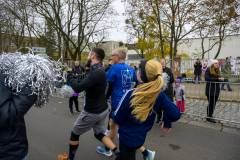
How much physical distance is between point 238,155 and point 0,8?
19.7 m

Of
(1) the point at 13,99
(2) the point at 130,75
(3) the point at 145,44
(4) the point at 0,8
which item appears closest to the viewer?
(1) the point at 13,99

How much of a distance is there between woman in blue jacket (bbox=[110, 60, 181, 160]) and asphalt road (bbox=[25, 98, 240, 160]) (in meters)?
1.49

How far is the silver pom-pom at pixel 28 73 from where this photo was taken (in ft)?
4.72

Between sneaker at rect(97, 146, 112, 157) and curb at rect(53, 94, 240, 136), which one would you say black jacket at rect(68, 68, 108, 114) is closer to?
sneaker at rect(97, 146, 112, 157)

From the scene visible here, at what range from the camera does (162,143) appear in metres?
3.76

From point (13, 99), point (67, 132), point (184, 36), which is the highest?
point (184, 36)

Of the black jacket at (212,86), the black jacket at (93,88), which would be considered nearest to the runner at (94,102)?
the black jacket at (93,88)

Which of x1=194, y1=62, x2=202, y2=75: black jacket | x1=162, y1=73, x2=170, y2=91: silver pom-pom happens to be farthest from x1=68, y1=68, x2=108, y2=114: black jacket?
x1=194, y1=62, x2=202, y2=75: black jacket

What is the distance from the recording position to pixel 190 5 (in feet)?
39.3

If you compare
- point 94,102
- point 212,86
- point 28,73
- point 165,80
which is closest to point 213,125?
point 212,86

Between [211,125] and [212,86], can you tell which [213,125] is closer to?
[211,125]

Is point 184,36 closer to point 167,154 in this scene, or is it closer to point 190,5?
point 190,5

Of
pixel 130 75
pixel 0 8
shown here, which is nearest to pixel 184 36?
pixel 130 75

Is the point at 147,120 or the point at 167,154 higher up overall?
the point at 147,120
